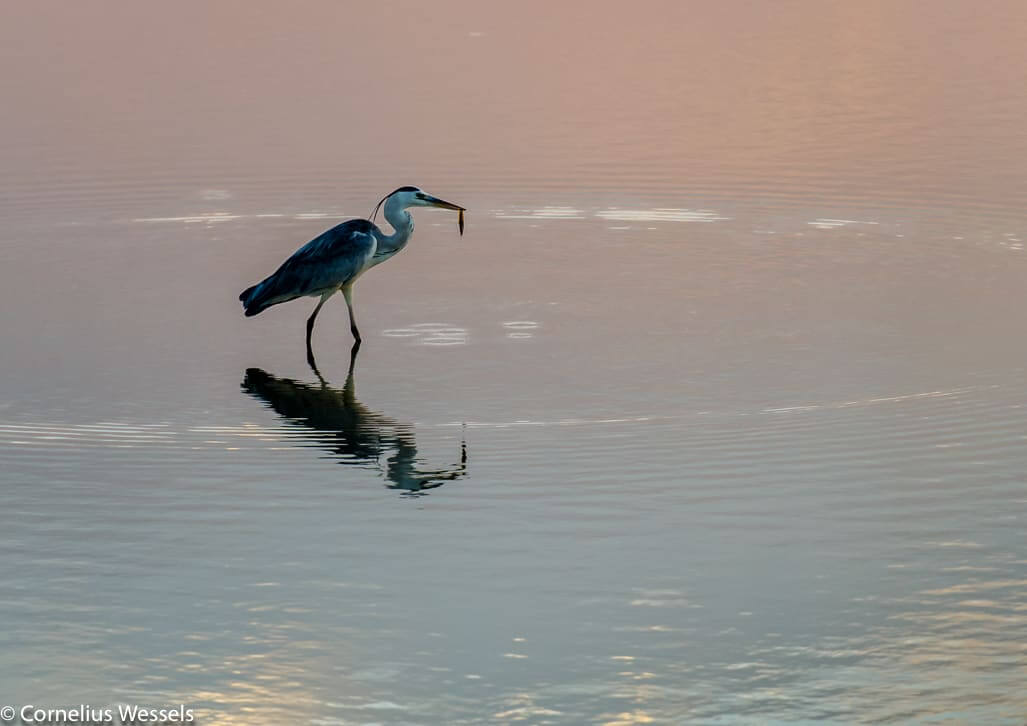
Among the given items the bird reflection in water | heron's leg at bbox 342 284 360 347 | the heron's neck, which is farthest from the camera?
the heron's neck

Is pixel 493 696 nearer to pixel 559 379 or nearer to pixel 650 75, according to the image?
pixel 559 379

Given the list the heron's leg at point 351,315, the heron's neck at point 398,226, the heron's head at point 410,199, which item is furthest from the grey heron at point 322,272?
the heron's head at point 410,199

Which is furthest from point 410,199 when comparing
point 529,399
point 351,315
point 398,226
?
point 529,399

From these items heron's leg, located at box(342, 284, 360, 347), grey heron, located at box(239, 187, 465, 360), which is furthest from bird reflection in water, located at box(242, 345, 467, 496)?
grey heron, located at box(239, 187, 465, 360)

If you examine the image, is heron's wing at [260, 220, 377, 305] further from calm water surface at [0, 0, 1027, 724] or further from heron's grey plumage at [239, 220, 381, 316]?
calm water surface at [0, 0, 1027, 724]

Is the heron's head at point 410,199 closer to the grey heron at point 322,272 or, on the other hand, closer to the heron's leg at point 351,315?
the grey heron at point 322,272

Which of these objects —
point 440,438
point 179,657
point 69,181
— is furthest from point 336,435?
point 69,181

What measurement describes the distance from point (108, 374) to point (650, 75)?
15.0 meters

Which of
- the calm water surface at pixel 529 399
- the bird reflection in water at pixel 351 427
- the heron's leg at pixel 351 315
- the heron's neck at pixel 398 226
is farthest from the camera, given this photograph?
the heron's neck at pixel 398 226

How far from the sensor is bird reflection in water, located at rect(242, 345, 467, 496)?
483 inches

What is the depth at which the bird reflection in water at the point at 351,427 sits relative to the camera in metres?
12.3

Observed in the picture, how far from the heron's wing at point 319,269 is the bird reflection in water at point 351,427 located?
916mm

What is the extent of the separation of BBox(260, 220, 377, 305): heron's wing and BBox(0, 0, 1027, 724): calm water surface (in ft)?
1.62

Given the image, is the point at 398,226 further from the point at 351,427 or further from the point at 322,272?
the point at 351,427
